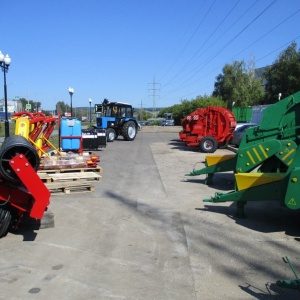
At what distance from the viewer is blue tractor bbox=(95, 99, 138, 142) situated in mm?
25391

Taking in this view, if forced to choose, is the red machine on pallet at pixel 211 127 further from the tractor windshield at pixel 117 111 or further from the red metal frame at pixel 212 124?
the tractor windshield at pixel 117 111

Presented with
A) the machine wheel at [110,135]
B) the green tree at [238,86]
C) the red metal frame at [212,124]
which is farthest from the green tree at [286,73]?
the red metal frame at [212,124]

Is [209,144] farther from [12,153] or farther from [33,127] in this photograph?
[12,153]

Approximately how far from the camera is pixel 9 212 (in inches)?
217

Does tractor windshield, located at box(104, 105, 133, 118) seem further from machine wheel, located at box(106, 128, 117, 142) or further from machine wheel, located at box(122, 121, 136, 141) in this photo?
machine wheel, located at box(106, 128, 117, 142)

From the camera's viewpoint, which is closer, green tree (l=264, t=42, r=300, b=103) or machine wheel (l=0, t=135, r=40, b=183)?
machine wheel (l=0, t=135, r=40, b=183)

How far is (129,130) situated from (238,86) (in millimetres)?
36150

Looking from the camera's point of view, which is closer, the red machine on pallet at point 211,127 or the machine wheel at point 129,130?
the red machine on pallet at point 211,127

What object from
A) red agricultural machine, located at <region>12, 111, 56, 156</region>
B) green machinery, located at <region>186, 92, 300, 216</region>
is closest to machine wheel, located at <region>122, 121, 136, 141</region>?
red agricultural machine, located at <region>12, 111, 56, 156</region>

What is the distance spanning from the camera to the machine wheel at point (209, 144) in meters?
18.4

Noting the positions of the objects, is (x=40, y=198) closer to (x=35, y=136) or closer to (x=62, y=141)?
(x=35, y=136)

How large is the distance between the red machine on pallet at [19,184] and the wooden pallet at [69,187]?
283 centimetres

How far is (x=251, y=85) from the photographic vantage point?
5581 cm

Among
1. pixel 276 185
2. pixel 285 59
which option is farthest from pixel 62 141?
pixel 285 59
